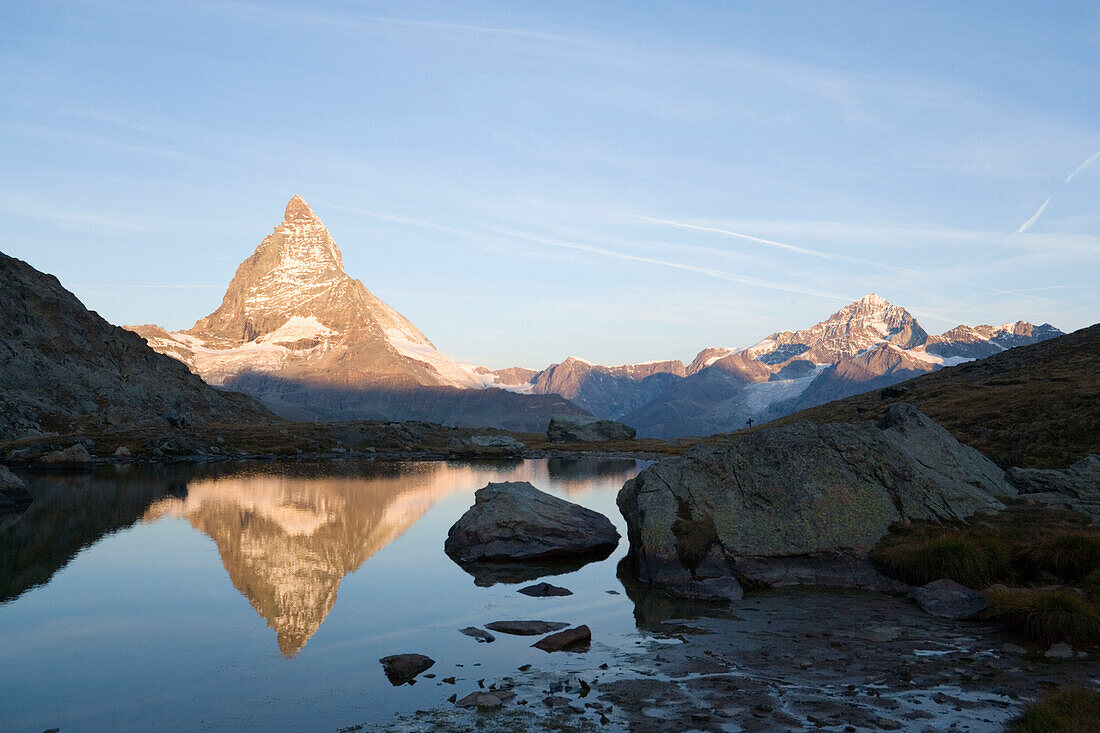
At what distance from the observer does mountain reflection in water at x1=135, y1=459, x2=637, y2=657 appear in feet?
119

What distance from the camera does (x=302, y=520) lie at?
204 feet

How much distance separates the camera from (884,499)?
37.4 meters

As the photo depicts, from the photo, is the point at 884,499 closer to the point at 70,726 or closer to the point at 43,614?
the point at 70,726

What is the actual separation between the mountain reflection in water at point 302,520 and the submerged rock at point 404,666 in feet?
15.3

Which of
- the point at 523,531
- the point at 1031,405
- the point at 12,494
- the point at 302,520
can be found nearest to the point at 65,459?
the point at 12,494

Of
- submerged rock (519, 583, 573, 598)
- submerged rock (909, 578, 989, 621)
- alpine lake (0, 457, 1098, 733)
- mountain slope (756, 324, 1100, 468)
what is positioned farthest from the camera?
mountain slope (756, 324, 1100, 468)

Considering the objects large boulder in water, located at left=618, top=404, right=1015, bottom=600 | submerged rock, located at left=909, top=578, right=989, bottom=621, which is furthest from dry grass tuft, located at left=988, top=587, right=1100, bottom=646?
large boulder in water, located at left=618, top=404, right=1015, bottom=600

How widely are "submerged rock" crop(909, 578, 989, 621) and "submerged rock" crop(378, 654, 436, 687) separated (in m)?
18.4

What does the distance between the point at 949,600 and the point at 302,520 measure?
47929 mm

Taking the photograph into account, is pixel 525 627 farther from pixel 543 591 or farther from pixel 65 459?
pixel 65 459

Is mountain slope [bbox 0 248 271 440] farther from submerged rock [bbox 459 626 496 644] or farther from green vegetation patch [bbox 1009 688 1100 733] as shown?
green vegetation patch [bbox 1009 688 1100 733]

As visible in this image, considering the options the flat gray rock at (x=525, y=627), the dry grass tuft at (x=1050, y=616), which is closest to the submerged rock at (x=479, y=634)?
the flat gray rock at (x=525, y=627)

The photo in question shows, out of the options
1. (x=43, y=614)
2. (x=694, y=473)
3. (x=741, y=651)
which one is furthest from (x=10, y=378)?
(x=741, y=651)

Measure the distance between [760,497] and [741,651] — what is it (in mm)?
14170
